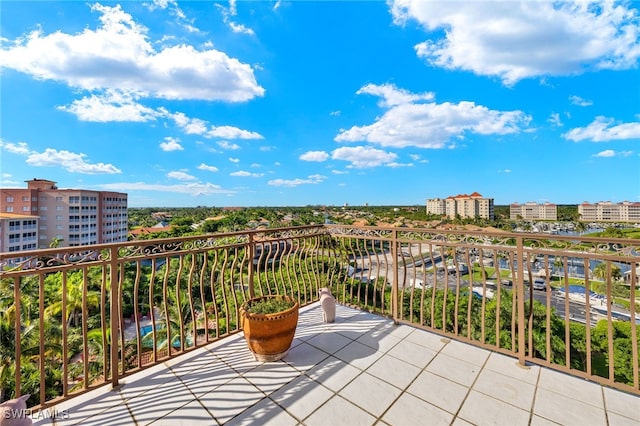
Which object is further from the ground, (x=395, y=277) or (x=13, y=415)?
(x=395, y=277)

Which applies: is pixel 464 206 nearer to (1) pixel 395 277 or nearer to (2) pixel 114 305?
(1) pixel 395 277

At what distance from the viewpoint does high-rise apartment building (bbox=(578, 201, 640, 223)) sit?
39.7 meters

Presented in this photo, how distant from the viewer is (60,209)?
136 ft

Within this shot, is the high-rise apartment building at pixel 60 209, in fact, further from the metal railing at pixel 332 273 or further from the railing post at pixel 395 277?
the railing post at pixel 395 277

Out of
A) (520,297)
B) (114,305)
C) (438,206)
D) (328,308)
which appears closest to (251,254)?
(328,308)

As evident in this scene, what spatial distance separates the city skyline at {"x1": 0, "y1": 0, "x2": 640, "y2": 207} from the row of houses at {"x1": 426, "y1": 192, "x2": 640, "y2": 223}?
19656mm

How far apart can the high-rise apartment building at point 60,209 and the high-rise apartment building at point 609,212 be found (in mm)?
85681

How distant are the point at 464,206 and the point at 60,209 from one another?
279 ft

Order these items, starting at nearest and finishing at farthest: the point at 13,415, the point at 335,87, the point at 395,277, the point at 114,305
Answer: the point at 13,415 → the point at 114,305 → the point at 395,277 → the point at 335,87

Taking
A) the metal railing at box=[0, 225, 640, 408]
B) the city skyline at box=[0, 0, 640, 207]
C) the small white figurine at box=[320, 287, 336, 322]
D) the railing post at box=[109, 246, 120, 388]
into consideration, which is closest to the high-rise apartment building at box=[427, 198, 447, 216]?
the city skyline at box=[0, 0, 640, 207]

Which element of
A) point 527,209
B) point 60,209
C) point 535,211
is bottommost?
point 535,211

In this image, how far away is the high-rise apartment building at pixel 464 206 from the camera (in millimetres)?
65938

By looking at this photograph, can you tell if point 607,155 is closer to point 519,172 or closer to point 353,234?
point 519,172

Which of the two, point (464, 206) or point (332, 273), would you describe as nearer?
point (332, 273)
